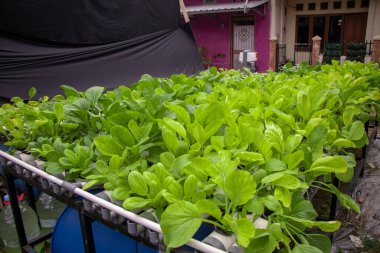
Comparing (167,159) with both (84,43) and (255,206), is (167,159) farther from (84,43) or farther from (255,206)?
(84,43)

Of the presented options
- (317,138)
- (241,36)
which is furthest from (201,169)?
(241,36)

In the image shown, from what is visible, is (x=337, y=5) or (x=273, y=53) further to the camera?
(x=337, y=5)

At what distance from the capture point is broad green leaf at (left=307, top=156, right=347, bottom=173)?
2.85 feet

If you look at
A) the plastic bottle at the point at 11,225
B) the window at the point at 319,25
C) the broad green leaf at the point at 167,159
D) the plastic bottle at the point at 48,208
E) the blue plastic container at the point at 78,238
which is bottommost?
the plastic bottle at the point at 11,225

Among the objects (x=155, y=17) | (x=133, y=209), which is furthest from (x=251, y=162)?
(x=155, y=17)

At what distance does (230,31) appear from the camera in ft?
47.7

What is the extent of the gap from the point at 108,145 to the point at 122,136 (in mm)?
55

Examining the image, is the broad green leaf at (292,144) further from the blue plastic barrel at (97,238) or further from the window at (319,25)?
the window at (319,25)

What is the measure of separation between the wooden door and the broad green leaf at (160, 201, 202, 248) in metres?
14.0

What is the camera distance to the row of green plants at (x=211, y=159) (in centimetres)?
78

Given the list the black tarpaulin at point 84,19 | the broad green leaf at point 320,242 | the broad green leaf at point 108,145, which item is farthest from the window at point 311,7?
the broad green leaf at point 320,242

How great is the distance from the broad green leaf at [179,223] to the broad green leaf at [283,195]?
0.22m

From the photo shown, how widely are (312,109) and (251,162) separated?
57cm

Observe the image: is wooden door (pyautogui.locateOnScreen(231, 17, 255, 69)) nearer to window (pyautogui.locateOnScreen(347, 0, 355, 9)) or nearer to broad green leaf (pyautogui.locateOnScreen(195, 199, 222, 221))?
window (pyautogui.locateOnScreen(347, 0, 355, 9))
